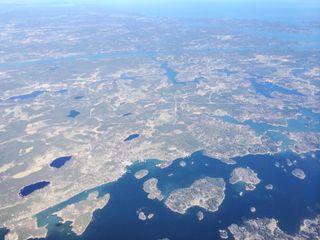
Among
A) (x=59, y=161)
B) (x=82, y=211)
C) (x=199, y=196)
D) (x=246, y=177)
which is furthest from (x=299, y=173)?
(x=59, y=161)

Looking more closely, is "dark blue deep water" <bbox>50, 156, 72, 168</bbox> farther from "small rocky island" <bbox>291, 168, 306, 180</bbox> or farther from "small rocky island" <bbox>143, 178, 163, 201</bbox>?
"small rocky island" <bbox>291, 168, 306, 180</bbox>

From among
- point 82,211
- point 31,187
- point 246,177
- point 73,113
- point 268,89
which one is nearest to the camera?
point 82,211

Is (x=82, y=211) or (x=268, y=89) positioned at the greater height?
(x=82, y=211)

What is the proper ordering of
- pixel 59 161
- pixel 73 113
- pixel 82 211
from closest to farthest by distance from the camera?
pixel 82 211 < pixel 59 161 < pixel 73 113

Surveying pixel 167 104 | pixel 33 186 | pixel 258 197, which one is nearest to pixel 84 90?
pixel 167 104

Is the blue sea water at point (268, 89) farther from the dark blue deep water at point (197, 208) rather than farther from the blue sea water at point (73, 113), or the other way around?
the blue sea water at point (73, 113)

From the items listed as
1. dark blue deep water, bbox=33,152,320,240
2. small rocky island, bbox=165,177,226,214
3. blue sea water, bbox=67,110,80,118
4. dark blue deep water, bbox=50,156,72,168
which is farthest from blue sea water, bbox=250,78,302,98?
dark blue deep water, bbox=50,156,72,168

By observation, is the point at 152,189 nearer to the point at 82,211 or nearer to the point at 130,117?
the point at 82,211
